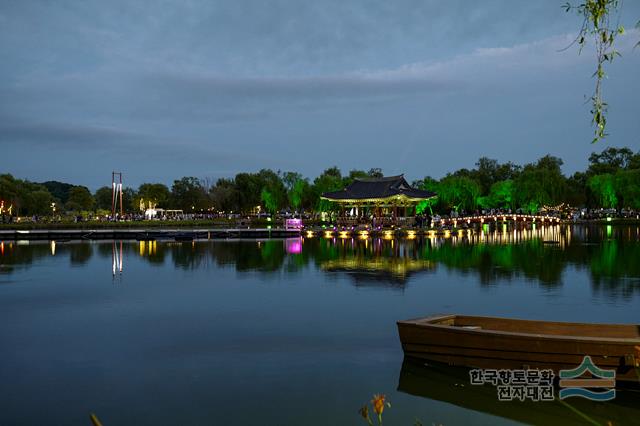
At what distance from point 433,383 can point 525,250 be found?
2720 centimetres

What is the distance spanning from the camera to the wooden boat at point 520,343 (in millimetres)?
8742

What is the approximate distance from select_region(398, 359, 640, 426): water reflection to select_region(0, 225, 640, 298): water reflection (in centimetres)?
1006

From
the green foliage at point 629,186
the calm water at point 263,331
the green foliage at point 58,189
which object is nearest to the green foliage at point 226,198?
the green foliage at point 629,186

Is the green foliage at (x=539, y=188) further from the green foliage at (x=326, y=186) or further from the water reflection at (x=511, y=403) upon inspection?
the water reflection at (x=511, y=403)

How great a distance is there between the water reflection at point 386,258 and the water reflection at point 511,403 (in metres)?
10.1

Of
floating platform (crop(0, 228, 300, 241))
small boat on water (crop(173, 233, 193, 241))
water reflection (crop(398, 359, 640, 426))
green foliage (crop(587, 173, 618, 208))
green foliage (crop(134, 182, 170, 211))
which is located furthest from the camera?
green foliage (crop(134, 182, 170, 211))

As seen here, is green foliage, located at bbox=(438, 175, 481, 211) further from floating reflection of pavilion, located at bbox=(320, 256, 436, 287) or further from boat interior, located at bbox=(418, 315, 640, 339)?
boat interior, located at bbox=(418, 315, 640, 339)

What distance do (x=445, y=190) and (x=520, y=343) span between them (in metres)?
77.8

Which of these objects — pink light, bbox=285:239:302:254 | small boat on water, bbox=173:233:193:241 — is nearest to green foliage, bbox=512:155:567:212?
pink light, bbox=285:239:302:254

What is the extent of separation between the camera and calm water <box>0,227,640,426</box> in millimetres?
8766

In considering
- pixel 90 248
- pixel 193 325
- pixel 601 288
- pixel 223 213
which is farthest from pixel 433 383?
pixel 223 213

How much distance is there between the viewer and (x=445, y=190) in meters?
85.4

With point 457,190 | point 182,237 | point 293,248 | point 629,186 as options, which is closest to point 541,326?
point 293,248

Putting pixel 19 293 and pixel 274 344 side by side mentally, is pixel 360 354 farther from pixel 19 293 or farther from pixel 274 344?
pixel 19 293
